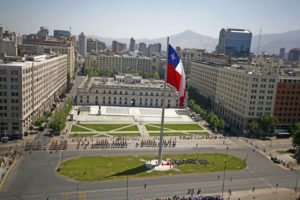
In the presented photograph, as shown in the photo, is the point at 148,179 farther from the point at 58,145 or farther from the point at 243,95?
the point at 243,95

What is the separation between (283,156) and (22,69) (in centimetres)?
8871

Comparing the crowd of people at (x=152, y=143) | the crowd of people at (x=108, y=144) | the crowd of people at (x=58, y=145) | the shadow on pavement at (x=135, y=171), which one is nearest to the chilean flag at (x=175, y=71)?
the shadow on pavement at (x=135, y=171)

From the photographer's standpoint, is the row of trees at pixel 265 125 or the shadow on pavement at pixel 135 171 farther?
the row of trees at pixel 265 125

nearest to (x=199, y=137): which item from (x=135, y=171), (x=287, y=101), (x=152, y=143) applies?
(x=152, y=143)

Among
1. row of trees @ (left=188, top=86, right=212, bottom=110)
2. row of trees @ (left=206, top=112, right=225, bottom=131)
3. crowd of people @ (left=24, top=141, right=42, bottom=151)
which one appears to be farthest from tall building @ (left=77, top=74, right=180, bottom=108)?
crowd of people @ (left=24, top=141, right=42, bottom=151)

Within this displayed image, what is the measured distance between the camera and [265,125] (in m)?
108

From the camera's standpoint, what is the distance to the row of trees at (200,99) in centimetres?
14888

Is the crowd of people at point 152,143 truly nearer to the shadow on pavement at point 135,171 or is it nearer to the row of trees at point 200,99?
the shadow on pavement at point 135,171

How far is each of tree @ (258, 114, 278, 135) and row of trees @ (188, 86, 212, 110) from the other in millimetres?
41901

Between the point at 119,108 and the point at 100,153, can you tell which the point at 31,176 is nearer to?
the point at 100,153

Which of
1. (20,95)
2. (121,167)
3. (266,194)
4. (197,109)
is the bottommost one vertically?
(266,194)

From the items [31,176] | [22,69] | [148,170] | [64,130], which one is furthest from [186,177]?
[22,69]

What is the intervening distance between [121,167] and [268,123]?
6379 centimetres

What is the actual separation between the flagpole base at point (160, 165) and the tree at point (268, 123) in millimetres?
50371
